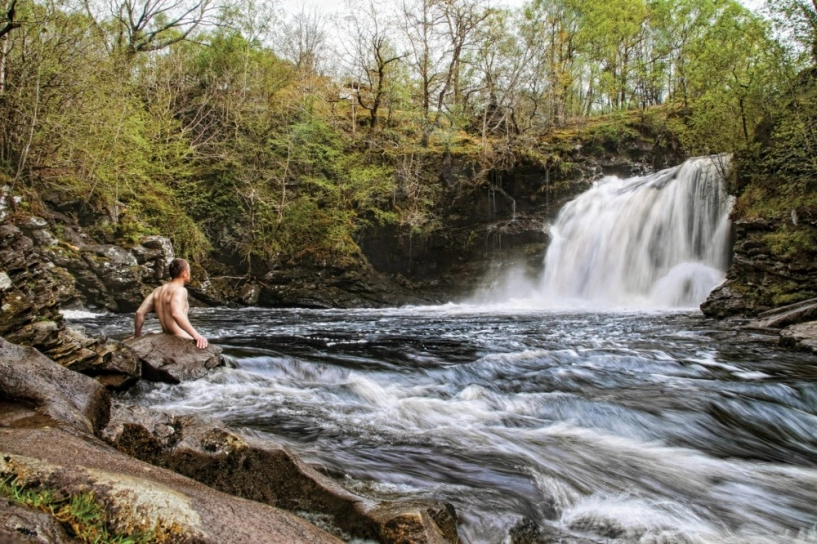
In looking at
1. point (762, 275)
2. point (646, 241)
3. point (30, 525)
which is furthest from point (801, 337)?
point (30, 525)

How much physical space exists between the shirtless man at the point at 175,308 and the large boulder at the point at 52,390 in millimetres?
2648

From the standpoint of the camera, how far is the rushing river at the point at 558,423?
3.12 metres

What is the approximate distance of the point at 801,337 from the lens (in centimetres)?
771

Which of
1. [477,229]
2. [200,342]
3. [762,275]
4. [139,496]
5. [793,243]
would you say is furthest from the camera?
[477,229]

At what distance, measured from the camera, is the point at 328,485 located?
263 centimetres

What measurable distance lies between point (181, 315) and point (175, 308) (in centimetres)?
12

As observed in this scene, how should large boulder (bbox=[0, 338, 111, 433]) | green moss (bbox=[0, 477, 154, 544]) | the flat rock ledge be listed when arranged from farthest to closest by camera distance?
1. the flat rock ledge
2. large boulder (bbox=[0, 338, 111, 433])
3. green moss (bbox=[0, 477, 154, 544])

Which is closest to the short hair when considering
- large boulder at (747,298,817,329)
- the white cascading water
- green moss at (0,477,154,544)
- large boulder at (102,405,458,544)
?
large boulder at (102,405,458,544)

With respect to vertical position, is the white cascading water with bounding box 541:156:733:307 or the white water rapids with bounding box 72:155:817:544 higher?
the white cascading water with bounding box 541:156:733:307

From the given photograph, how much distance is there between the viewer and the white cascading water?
46.4 ft

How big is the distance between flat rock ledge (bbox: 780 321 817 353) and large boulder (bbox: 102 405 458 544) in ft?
25.7

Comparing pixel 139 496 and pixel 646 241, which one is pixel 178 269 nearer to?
pixel 139 496

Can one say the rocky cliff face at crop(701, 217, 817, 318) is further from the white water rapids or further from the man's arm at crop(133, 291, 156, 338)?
the man's arm at crop(133, 291, 156, 338)

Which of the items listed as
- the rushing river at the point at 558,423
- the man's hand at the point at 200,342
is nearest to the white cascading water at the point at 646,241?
the rushing river at the point at 558,423
